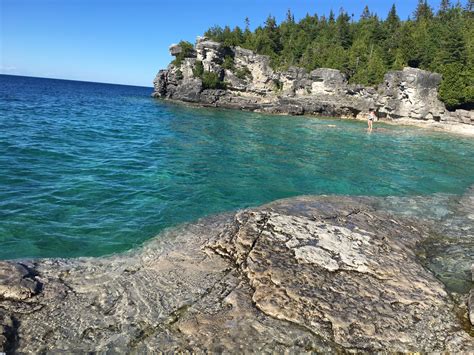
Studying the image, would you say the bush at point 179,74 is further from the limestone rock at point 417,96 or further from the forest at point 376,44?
the limestone rock at point 417,96

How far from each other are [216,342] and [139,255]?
12.6 feet

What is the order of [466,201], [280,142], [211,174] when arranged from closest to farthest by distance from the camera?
[466,201], [211,174], [280,142]

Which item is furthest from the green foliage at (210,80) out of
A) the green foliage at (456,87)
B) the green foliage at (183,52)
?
the green foliage at (456,87)

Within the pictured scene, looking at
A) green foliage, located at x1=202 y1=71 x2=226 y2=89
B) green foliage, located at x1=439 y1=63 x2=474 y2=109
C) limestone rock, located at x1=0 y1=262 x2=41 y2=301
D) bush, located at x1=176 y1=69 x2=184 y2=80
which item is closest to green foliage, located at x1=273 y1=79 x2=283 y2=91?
green foliage, located at x1=202 y1=71 x2=226 y2=89

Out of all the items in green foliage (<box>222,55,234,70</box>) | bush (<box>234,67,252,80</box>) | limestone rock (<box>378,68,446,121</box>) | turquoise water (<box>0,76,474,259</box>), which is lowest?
turquoise water (<box>0,76,474,259</box>)

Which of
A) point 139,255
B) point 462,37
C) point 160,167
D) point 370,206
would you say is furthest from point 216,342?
point 462,37

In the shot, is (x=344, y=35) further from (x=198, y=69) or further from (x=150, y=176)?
(x=150, y=176)

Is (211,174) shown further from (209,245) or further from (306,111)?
(306,111)

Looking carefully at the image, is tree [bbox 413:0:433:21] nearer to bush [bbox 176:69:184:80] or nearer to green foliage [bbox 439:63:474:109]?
green foliage [bbox 439:63:474:109]

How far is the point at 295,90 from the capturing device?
77000 millimetres

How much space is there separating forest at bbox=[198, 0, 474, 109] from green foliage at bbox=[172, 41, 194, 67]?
801cm

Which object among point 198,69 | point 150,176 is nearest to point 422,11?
point 198,69

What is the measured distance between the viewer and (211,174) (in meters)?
17.7

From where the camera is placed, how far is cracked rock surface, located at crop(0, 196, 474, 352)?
526cm
